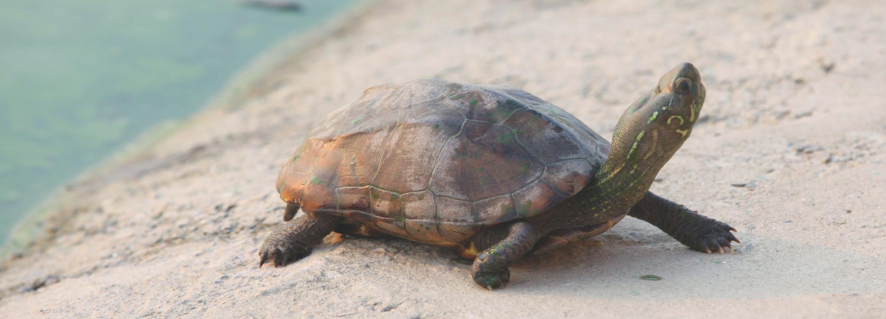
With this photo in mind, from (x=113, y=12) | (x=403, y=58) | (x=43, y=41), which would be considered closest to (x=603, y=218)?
(x=403, y=58)

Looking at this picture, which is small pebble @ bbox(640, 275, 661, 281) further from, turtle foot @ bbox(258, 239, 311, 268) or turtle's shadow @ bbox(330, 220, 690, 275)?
turtle foot @ bbox(258, 239, 311, 268)

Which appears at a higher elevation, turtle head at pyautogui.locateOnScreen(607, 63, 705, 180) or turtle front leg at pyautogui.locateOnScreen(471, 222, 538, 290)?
turtle head at pyautogui.locateOnScreen(607, 63, 705, 180)

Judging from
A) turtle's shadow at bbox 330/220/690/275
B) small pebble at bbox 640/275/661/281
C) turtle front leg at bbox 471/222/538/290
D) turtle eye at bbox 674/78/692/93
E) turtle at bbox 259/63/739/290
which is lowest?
small pebble at bbox 640/275/661/281

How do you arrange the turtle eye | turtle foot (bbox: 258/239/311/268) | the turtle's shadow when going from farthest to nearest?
turtle foot (bbox: 258/239/311/268) → the turtle's shadow → the turtle eye

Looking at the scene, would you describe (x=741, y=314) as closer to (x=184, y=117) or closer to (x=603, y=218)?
(x=603, y=218)

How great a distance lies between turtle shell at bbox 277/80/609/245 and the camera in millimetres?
4266

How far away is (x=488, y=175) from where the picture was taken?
431 cm

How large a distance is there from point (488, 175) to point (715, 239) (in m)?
1.38

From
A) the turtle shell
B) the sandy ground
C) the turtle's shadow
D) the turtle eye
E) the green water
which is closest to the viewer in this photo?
the turtle eye

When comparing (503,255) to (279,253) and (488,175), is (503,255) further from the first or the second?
(279,253)

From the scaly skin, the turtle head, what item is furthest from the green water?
the turtle head

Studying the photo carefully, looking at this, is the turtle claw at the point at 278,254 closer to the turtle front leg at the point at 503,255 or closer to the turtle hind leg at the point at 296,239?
the turtle hind leg at the point at 296,239

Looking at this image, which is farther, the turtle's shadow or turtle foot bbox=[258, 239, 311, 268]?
turtle foot bbox=[258, 239, 311, 268]

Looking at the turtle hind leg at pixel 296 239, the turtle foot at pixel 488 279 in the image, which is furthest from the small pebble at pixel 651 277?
the turtle hind leg at pixel 296 239
